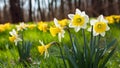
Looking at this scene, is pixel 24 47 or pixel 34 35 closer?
pixel 24 47

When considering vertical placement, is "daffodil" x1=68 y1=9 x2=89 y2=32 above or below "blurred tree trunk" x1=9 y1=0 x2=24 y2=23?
above

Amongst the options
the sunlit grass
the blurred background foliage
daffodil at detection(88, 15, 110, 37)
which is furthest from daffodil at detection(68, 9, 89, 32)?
the blurred background foliage

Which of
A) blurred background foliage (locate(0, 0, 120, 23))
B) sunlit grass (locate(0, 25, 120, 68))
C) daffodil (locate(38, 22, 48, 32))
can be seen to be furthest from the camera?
blurred background foliage (locate(0, 0, 120, 23))

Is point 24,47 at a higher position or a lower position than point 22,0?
higher

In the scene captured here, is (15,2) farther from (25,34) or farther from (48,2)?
(25,34)

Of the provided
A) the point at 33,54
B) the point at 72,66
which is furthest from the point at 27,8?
the point at 72,66

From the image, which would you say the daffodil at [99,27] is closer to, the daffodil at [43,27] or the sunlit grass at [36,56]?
the sunlit grass at [36,56]

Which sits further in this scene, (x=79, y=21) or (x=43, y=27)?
(x=43, y=27)

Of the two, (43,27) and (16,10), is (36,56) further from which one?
(16,10)

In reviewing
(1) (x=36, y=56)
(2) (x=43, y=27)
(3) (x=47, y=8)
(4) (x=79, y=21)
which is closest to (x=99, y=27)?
(4) (x=79, y=21)

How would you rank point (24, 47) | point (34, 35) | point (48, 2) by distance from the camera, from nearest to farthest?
point (24, 47) < point (34, 35) < point (48, 2)

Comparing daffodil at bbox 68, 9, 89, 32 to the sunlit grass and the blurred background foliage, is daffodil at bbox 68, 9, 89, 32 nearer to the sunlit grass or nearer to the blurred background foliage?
the sunlit grass
